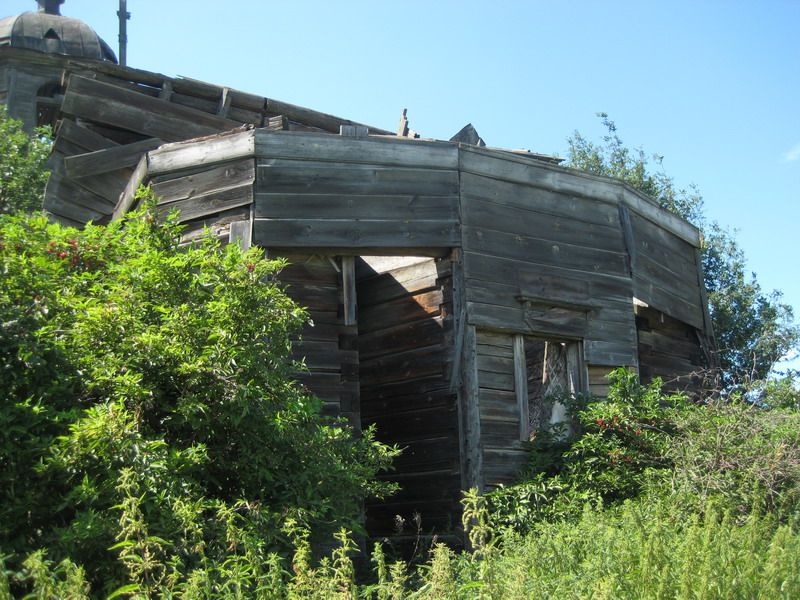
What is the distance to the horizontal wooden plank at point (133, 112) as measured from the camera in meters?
15.7

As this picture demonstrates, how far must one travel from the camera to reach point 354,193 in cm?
1131

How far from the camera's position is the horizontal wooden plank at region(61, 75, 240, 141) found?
15.7m

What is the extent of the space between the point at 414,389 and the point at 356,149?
3.13m

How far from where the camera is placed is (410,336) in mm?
12336

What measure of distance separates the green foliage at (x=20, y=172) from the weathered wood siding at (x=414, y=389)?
9.68 metres

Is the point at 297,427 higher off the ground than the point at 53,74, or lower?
lower

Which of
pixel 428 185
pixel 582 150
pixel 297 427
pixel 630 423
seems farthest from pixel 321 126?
pixel 582 150

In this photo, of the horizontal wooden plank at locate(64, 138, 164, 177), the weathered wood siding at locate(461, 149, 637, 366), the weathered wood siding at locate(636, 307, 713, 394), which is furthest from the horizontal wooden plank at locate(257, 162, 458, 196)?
the horizontal wooden plank at locate(64, 138, 164, 177)

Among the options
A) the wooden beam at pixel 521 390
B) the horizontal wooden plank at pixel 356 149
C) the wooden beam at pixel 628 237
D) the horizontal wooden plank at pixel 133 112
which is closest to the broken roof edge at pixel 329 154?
the horizontal wooden plank at pixel 356 149

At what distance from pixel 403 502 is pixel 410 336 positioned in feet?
7.00

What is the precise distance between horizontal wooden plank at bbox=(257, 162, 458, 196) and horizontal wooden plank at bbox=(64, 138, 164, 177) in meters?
5.31

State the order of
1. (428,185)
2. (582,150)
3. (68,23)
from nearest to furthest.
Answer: (428,185), (582,150), (68,23)

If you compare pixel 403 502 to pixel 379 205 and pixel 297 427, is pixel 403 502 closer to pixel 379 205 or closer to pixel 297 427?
pixel 379 205

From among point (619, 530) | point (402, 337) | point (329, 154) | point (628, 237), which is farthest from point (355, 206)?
point (619, 530)
